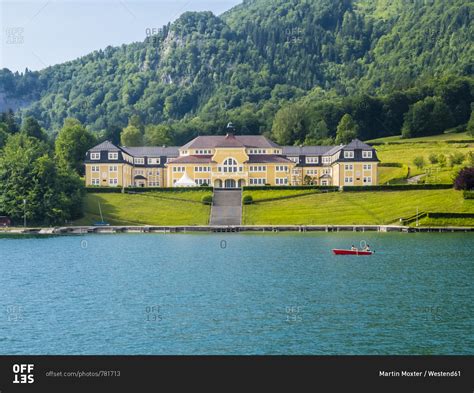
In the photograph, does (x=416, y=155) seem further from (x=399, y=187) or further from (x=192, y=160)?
(x=192, y=160)

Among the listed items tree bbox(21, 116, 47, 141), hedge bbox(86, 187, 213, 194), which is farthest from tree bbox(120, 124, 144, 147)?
hedge bbox(86, 187, 213, 194)

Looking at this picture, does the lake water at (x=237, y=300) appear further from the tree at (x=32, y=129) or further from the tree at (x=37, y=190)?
the tree at (x=32, y=129)

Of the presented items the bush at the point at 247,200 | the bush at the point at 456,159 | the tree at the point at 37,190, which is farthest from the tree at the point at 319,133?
the tree at the point at 37,190

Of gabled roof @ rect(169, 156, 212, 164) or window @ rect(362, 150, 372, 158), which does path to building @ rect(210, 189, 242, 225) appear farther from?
window @ rect(362, 150, 372, 158)

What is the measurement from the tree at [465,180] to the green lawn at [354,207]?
45.5 inches

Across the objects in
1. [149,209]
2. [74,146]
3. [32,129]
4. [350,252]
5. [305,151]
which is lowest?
[350,252]

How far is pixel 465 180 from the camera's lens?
115 metres

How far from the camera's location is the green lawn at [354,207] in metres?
111

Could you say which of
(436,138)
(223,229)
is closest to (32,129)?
(223,229)

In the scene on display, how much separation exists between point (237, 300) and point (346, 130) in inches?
5430

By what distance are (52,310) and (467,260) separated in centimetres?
3869

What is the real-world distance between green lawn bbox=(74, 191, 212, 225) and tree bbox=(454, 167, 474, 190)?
124 feet
